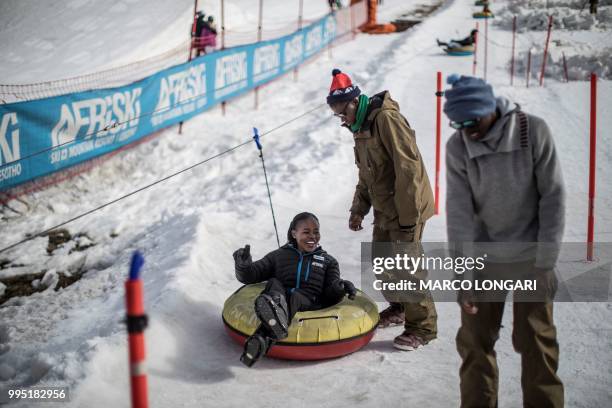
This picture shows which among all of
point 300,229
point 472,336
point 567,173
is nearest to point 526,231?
point 472,336

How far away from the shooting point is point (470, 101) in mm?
2748

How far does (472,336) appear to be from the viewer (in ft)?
9.89

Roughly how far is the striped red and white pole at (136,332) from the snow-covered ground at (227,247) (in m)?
1.76

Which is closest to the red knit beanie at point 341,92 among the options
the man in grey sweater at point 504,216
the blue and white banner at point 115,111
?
the man in grey sweater at point 504,216

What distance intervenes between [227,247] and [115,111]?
379 centimetres

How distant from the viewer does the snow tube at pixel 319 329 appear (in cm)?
418

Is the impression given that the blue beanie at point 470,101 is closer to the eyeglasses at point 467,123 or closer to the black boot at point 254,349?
the eyeglasses at point 467,123

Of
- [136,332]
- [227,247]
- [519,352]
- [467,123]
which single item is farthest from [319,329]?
[227,247]

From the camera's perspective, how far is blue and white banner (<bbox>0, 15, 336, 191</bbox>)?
7.58m

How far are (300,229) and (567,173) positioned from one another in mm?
5425

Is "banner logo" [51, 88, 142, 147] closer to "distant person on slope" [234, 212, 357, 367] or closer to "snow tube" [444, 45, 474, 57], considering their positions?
"distant person on slope" [234, 212, 357, 367]

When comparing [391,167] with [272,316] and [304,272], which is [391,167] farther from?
[272,316]

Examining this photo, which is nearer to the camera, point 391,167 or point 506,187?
point 506,187

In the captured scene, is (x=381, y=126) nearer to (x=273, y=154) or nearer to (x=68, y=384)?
(x=68, y=384)
